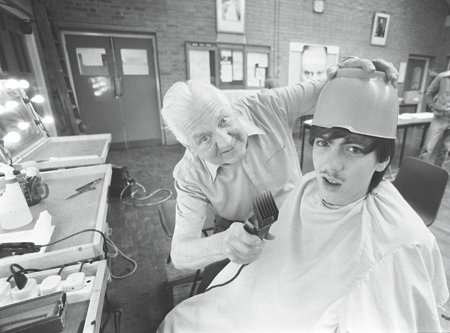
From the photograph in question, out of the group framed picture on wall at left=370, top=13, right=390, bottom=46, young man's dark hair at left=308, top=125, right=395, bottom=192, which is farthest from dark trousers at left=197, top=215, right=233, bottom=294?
framed picture on wall at left=370, top=13, right=390, bottom=46

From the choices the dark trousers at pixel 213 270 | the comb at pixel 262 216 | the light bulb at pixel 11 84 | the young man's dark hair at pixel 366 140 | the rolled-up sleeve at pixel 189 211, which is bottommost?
the dark trousers at pixel 213 270

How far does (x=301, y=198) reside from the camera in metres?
1.01

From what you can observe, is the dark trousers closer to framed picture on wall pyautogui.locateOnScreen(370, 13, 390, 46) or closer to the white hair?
the white hair

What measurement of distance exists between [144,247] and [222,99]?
165 centimetres

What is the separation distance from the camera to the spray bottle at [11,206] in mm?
973

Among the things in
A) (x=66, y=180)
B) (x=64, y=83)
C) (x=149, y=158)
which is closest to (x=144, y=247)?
(x=66, y=180)

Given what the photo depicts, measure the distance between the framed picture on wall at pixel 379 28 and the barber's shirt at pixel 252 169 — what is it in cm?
677

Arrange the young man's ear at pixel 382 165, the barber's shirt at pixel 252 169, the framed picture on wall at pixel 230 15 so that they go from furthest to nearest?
the framed picture on wall at pixel 230 15
the barber's shirt at pixel 252 169
the young man's ear at pixel 382 165

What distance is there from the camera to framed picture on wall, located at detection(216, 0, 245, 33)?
4718mm

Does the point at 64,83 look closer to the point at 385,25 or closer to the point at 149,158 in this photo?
the point at 149,158

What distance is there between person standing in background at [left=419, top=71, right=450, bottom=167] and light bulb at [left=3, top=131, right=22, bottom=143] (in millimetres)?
4459

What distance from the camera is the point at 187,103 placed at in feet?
2.83

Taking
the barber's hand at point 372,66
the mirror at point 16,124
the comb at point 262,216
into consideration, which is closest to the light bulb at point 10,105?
A: the mirror at point 16,124

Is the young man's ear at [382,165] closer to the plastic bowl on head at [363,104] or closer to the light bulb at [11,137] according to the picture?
the plastic bowl on head at [363,104]
